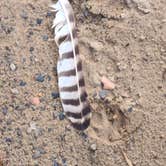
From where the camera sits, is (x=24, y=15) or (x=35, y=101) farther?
(x=24, y=15)

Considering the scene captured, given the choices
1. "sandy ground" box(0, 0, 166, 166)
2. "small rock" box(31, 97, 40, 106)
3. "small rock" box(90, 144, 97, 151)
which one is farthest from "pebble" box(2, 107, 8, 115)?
"small rock" box(90, 144, 97, 151)

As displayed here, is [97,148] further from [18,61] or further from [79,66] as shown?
[18,61]

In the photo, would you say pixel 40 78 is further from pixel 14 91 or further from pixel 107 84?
pixel 107 84

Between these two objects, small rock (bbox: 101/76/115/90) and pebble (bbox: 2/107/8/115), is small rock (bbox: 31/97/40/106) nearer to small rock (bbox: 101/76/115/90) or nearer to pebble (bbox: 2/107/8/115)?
pebble (bbox: 2/107/8/115)

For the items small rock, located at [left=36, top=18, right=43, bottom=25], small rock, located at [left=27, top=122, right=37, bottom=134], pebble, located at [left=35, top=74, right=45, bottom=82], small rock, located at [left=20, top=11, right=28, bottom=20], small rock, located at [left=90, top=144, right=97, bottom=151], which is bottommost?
small rock, located at [left=90, top=144, right=97, bottom=151]

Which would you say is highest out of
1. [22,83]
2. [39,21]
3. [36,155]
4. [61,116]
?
[39,21]

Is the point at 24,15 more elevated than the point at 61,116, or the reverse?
the point at 24,15

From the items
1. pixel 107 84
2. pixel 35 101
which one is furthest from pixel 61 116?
pixel 107 84

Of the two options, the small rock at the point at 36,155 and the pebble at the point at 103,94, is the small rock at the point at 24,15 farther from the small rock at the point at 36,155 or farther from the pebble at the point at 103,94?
the small rock at the point at 36,155
